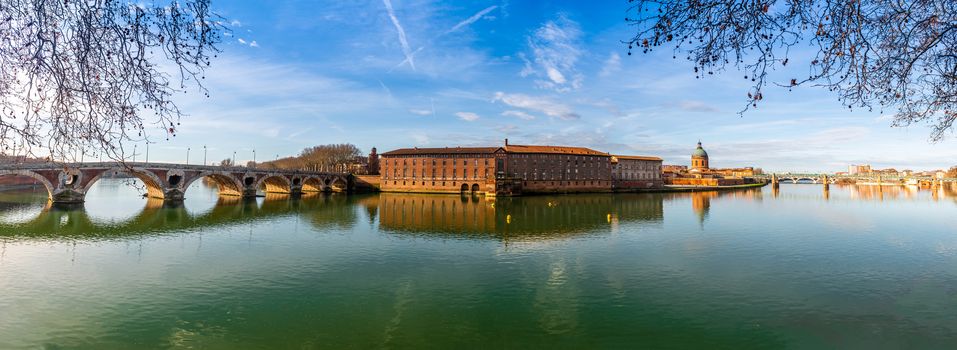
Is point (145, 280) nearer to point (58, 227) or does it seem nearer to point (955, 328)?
point (58, 227)

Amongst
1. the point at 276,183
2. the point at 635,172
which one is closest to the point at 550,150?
the point at 635,172

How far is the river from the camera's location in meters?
12.5

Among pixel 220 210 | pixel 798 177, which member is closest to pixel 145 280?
pixel 220 210

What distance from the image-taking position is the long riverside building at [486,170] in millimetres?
86312

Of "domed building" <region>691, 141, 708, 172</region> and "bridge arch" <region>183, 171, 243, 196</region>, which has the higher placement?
"domed building" <region>691, 141, 708, 172</region>

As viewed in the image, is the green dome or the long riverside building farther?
the green dome

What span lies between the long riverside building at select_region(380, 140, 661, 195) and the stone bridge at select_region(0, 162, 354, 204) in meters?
18.0

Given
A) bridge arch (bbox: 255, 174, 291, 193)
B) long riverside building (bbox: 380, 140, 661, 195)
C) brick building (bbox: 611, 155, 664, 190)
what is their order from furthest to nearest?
1. brick building (bbox: 611, 155, 664, 190)
2. long riverside building (bbox: 380, 140, 661, 195)
3. bridge arch (bbox: 255, 174, 291, 193)

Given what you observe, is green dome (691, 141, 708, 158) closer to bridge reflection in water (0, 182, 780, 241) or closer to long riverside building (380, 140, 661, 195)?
long riverside building (380, 140, 661, 195)

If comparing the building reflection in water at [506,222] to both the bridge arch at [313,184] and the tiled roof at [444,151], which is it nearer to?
the tiled roof at [444,151]

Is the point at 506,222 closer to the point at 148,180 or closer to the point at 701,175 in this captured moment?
the point at 148,180

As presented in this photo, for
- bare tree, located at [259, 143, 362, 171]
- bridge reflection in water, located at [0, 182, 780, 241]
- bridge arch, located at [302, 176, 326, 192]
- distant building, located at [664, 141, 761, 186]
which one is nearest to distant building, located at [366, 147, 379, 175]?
bare tree, located at [259, 143, 362, 171]

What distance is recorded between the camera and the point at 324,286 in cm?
1739

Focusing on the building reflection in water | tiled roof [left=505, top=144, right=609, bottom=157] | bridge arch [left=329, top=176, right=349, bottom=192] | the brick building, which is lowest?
the building reflection in water
